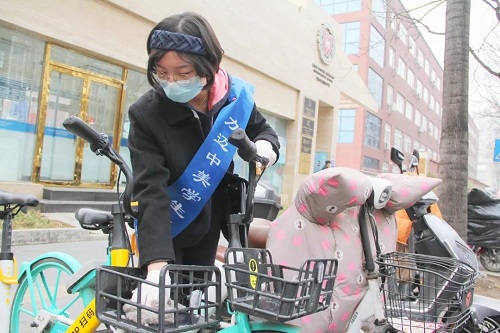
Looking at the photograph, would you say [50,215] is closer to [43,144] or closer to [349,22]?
[43,144]

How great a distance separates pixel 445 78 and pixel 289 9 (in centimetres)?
1156

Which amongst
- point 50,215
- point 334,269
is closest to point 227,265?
point 334,269

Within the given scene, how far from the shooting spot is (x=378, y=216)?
3.10m

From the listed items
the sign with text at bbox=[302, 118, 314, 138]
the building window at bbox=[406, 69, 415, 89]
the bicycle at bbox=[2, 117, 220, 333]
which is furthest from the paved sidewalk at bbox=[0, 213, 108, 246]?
the building window at bbox=[406, 69, 415, 89]

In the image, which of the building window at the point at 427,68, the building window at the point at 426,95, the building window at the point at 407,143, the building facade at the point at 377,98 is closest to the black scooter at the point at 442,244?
the building facade at the point at 377,98

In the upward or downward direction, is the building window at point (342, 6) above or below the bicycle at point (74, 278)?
above

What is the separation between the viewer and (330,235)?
2.75m

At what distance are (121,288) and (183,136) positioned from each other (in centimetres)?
64

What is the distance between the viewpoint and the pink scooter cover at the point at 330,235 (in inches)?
101

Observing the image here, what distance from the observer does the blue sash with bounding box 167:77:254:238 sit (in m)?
1.71

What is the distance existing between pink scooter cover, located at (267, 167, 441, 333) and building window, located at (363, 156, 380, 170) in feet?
106

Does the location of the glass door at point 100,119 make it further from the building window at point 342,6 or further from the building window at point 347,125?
the building window at point 342,6

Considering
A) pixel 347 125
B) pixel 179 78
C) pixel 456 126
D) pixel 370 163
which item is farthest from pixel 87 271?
pixel 370 163

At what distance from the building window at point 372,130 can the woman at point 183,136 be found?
32706 millimetres
